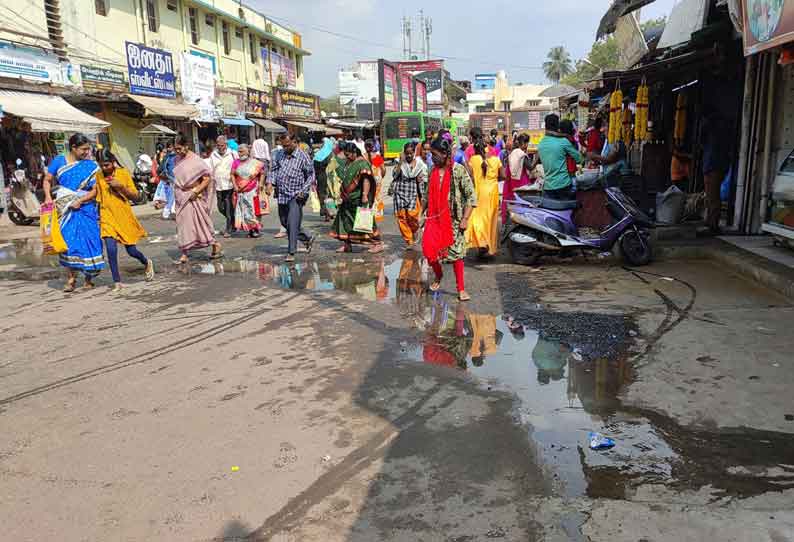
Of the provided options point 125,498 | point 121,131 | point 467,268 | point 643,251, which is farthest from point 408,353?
point 121,131

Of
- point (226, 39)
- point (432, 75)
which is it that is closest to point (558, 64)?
point (432, 75)

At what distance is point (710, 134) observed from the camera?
872 cm

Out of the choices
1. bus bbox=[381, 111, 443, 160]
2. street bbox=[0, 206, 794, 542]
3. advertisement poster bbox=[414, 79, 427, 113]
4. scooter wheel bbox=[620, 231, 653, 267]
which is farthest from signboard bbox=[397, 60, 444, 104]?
street bbox=[0, 206, 794, 542]

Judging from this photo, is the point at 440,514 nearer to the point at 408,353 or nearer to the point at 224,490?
the point at 224,490

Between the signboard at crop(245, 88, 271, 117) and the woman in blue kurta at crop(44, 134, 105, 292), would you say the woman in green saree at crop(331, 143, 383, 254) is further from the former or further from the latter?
the signboard at crop(245, 88, 271, 117)

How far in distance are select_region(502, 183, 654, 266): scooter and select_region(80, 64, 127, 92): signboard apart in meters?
15.7

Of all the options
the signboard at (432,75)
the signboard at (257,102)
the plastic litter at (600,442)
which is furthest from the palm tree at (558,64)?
the plastic litter at (600,442)

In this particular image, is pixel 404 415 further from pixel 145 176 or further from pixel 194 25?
pixel 194 25

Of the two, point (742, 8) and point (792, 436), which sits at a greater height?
point (742, 8)

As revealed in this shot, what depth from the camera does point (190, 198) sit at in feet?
27.6

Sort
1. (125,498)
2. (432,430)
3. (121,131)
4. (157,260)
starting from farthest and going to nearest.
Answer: (121,131) < (157,260) < (432,430) < (125,498)

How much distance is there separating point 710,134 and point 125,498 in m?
8.44

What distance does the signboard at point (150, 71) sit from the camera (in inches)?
807

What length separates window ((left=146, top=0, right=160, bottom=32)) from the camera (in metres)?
24.7
